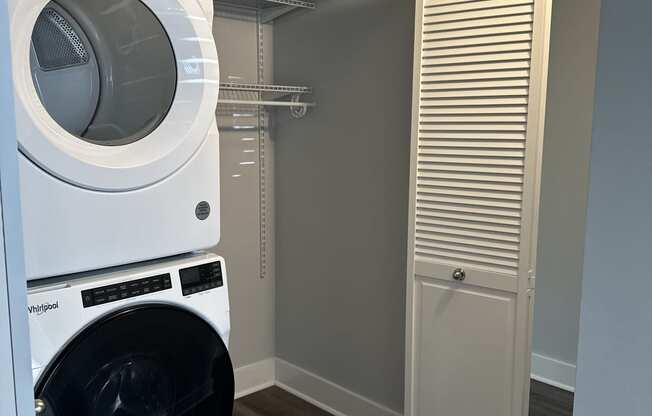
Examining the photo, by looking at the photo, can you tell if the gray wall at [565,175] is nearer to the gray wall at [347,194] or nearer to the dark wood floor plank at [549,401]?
the dark wood floor plank at [549,401]

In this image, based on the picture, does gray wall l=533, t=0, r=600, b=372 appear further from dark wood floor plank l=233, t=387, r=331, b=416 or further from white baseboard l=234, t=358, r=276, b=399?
white baseboard l=234, t=358, r=276, b=399

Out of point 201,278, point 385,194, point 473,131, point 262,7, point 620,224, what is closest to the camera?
point 620,224

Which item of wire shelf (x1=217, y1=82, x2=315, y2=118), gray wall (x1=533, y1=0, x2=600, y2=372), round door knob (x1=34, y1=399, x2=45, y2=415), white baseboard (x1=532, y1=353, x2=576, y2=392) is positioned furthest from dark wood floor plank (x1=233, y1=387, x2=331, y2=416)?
round door knob (x1=34, y1=399, x2=45, y2=415)

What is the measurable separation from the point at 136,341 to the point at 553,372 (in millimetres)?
2297

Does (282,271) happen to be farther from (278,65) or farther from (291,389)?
(278,65)

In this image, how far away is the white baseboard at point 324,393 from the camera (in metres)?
2.56

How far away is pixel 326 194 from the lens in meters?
2.66

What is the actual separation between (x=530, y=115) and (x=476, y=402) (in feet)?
3.22

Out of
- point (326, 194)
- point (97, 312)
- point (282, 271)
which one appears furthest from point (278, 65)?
point (97, 312)

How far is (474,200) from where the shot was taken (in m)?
1.90

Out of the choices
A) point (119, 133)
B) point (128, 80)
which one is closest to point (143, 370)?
point (119, 133)

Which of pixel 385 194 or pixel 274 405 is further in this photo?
pixel 274 405

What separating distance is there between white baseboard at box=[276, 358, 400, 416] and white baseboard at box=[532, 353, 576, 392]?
3.05 ft

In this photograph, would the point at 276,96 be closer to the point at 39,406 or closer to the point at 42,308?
the point at 42,308
